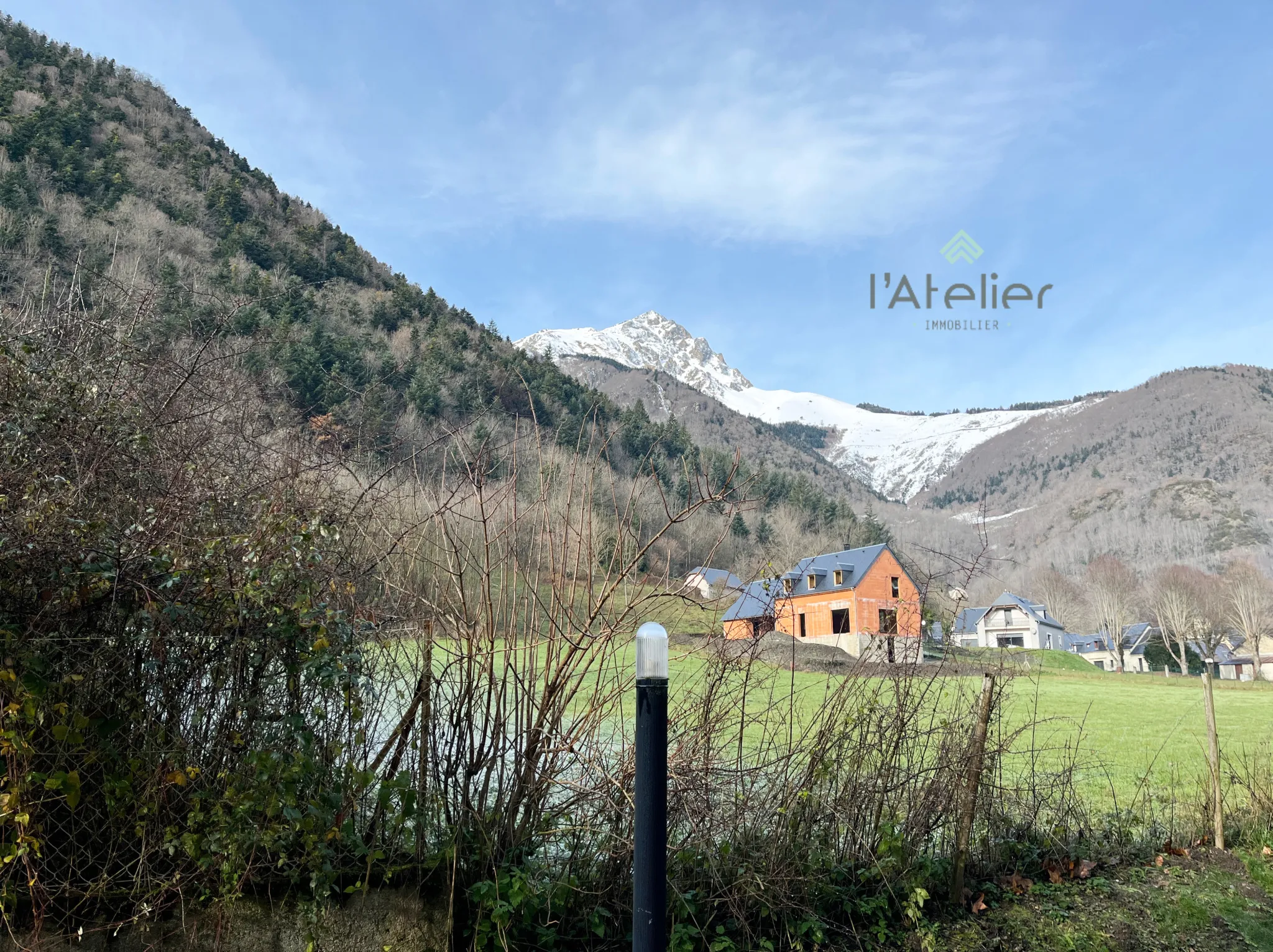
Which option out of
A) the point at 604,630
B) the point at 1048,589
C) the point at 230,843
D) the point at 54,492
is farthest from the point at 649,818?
the point at 1048,589

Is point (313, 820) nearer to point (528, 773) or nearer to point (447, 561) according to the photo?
point (528, 773)

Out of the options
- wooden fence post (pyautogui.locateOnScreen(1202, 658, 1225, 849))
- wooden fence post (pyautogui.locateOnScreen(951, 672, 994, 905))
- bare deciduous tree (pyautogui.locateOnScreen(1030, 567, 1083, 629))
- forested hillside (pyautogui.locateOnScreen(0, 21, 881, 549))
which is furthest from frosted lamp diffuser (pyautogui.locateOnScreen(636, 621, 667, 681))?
bare deciduous tree (pyautogui.locateOnScreen(1030, 567, 1083, 629))

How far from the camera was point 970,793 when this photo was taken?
3.84m

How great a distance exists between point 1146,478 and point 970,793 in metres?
139

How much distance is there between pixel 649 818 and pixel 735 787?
1.67 metres

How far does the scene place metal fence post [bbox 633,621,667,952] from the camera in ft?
5.94

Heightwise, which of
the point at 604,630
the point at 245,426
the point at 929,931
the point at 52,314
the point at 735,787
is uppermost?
the point at 52,314

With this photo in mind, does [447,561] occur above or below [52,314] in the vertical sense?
below

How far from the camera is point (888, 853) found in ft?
12.0

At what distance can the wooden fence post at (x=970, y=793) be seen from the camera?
150 inches

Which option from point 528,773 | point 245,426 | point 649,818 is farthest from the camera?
point 245,426

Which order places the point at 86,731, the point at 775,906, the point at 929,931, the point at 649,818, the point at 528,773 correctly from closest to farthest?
the point at 649,818
the point at 86,731
the point at 528,773
the point at 775,906
the point at 929,931

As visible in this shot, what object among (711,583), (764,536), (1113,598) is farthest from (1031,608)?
(711,583)

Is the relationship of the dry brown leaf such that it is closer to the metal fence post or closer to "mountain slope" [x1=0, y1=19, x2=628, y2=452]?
the metal fence post
